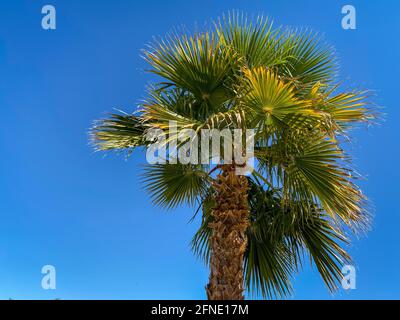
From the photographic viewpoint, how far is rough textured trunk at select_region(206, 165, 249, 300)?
18.2 ft

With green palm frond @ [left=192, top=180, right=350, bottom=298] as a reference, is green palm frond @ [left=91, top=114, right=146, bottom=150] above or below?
above

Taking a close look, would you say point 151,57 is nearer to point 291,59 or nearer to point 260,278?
point 291,59

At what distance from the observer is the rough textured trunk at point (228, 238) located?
556 cm

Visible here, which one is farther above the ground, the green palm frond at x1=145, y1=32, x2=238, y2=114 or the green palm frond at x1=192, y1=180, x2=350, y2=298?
the green palm frond at x1=145, y1=32, x2=238, y2=114

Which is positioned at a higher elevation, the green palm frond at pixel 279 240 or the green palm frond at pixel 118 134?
the green palm frond at pixel 118 134

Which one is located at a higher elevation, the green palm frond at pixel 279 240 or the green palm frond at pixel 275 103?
the green palm frond at pixel 275 103

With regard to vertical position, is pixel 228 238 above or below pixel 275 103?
below

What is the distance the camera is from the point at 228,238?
18.8 ft

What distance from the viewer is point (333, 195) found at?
18.1 ft

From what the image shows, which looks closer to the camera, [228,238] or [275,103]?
[275,103]

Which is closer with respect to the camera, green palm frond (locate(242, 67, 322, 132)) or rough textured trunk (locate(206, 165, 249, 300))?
green palm frond (locate(242, 67, 322, 132))

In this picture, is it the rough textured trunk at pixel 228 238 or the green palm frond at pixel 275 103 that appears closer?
the green palm frond at pixel 275 103

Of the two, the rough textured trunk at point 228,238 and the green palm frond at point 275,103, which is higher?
the green palm frond at point 275,103
